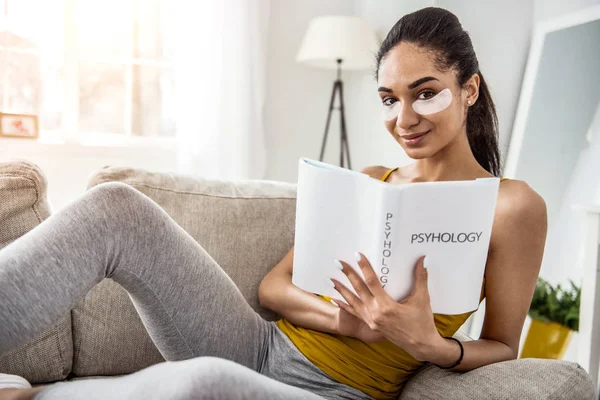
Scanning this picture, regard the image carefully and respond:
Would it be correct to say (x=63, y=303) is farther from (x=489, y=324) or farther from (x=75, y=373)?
(x=489, y=324)

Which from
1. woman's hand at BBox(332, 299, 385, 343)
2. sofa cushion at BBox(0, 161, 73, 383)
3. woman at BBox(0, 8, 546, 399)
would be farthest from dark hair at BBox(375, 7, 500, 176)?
sofa cushion at BBox(0, 161, 73, 383)

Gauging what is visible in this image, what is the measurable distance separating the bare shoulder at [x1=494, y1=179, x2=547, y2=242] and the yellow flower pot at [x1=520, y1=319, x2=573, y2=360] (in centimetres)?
108

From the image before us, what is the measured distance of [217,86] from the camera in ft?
9.69

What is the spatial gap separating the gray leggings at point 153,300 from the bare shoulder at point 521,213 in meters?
0.41

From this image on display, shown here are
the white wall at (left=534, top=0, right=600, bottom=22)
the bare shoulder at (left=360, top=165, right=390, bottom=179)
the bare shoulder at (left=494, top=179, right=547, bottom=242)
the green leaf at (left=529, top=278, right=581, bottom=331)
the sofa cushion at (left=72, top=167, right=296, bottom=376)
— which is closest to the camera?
Result: the bare shoulder at (left=494, top=179, right=547, bottom=242)

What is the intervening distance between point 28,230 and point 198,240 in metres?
0.36

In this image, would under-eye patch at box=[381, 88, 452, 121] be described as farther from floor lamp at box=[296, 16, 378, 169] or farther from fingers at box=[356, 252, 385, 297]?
floor lamp at box=[296, 16, 378, 169]

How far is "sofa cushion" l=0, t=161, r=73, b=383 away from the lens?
3.94 ft

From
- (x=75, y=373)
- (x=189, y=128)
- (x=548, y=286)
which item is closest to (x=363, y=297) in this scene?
(x=75, y=373)

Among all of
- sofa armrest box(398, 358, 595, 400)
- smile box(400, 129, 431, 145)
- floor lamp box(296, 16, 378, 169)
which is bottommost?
sofa armrest box(398, 358, 595, 400)

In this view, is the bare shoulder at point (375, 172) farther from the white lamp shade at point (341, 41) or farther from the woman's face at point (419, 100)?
the white lamp shade at point (341, 41)

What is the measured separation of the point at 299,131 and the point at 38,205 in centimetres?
218

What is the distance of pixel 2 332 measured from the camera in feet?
2.52

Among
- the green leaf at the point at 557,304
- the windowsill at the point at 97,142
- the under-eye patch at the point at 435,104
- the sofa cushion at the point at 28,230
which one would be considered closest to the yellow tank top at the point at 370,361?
the under-eye patch at the point at 435,104
